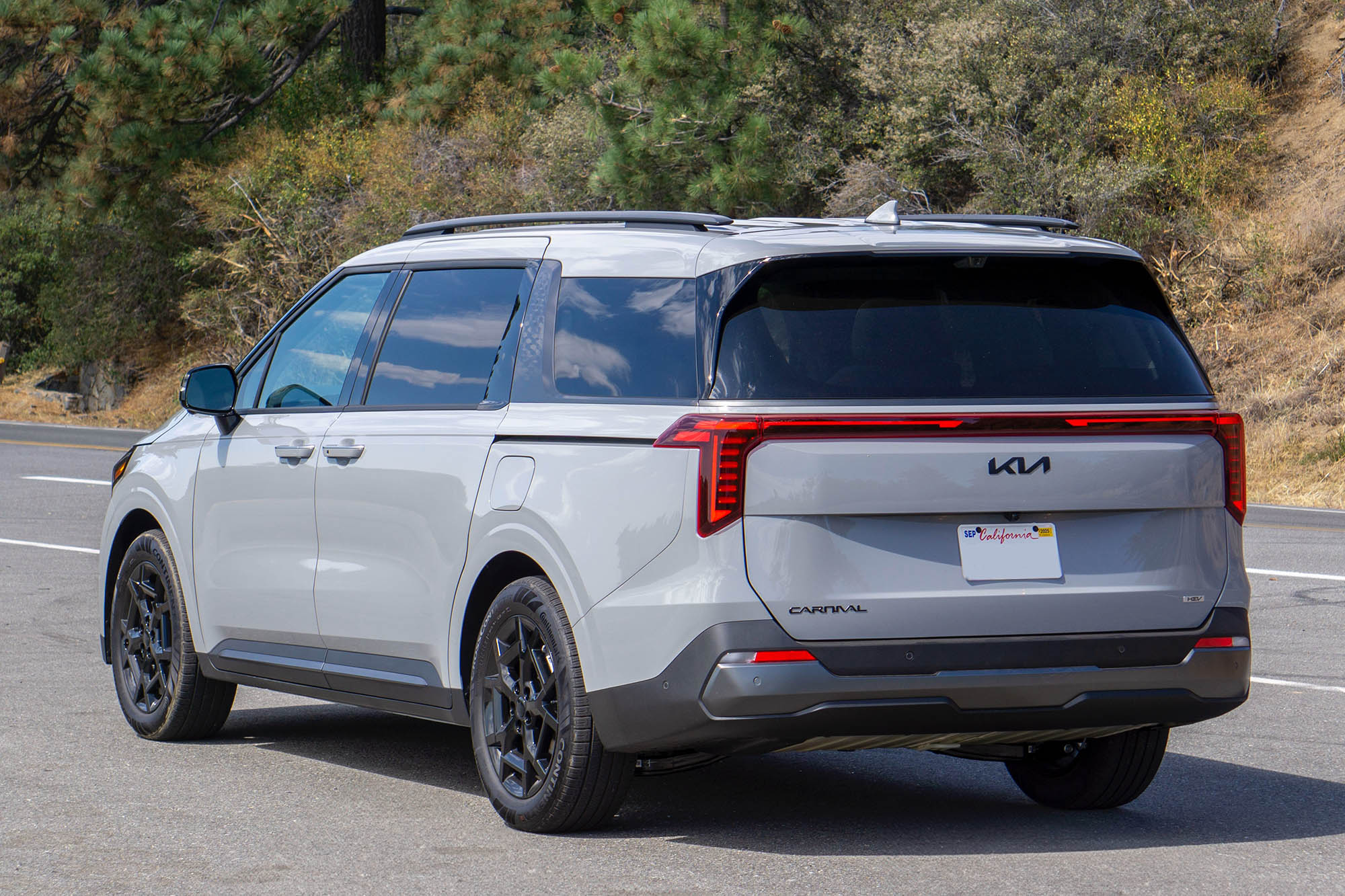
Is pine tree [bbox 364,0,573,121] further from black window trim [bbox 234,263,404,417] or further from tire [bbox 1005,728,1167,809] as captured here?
tire [bbox 1005,728,1167,809]

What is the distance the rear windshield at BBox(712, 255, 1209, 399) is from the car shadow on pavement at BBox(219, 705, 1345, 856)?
145 cm

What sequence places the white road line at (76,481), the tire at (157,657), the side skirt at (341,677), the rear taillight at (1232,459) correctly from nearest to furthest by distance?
1. the rear taillight at (1232,459)
2. the side skirt at (341,677)
3. the tire at (157,657)
4. the white road line at (76,481)

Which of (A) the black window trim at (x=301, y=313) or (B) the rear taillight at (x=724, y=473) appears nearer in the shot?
(B) the rear taillight at (x=724, y=473)

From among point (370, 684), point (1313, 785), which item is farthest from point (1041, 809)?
point (370, 684)

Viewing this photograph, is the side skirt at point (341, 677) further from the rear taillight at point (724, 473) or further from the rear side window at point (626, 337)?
Answer: the rear taillight at point (724, 473)

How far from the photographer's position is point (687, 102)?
88.1ft

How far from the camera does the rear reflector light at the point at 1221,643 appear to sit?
17.7 ft

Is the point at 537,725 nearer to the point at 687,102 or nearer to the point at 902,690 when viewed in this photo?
the point at 902,690

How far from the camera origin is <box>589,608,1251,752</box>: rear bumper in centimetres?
497

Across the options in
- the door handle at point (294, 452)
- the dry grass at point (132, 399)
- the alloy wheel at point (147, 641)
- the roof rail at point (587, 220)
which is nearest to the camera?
the roof rail at point (587, 220)

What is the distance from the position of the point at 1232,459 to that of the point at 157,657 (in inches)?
176

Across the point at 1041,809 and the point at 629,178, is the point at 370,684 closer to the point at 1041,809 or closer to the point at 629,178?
the point at 1041,809

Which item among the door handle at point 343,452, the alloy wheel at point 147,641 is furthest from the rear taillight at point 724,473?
the alloy wheel at point 147,641

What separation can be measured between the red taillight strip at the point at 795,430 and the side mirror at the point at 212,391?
8.67 ft
